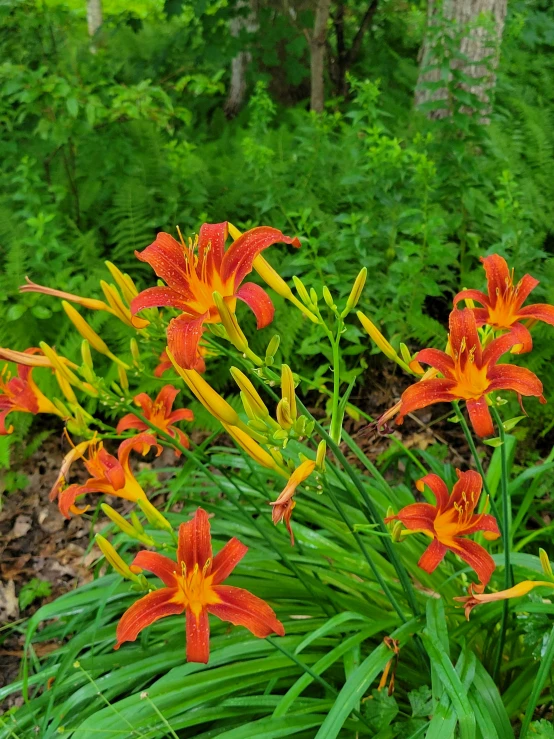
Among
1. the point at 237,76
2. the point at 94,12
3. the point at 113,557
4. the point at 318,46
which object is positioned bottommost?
the point at 113,557

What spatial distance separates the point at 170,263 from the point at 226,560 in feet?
1.78

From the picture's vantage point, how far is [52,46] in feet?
11.3

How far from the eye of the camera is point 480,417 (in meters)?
1.04

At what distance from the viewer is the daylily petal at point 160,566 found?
1.15m

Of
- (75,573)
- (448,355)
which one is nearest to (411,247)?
(448,355)

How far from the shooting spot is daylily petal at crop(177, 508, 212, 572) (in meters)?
1.15

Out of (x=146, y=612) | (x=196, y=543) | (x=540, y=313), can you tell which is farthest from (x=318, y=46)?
(x=146, y=612)

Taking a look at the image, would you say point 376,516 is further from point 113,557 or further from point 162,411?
point 162,411

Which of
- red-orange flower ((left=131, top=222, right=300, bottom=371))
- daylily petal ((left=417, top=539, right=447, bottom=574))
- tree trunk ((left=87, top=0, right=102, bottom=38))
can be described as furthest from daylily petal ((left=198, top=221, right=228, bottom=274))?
tree trunk ((left=87, top=0, right=102, bottom=38))

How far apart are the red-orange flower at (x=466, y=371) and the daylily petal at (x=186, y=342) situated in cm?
37

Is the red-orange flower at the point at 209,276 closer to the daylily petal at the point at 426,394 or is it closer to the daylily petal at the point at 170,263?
the daylily petal at the point at 170,263

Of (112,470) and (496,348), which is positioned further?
(112,470)

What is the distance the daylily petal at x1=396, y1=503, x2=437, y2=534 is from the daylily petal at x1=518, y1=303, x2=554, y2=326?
42 centimetres

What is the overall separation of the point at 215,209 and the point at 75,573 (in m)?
1.97
